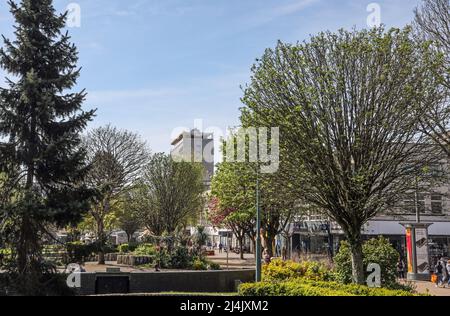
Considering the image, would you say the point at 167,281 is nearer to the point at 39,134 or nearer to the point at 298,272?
the point at 298,272

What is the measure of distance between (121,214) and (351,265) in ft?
148

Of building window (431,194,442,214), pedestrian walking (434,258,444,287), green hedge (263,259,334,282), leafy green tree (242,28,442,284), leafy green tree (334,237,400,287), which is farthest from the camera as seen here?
pedestrian walking (434,258,444,287)

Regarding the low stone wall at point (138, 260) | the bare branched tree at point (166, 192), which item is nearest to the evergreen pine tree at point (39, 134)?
the low stone wall at point (138, 260)

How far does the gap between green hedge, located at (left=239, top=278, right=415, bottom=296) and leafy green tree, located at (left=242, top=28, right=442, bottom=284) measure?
338 centimetres

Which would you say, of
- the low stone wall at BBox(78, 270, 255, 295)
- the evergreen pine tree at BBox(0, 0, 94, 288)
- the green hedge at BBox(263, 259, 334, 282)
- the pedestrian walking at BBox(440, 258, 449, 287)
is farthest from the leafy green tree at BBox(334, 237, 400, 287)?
the evergreen pine tree at BBox(0, 0, 94, 288)

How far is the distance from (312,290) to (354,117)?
696 centimetres

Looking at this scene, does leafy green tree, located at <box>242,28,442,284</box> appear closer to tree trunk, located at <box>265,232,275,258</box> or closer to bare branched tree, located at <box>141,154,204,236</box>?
tree trunk, located at <box>265,232,275,258</box>

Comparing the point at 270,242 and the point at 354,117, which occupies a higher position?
the point at 354,117

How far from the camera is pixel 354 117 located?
57.8 feet

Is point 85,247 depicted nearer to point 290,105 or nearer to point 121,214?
point 290,105

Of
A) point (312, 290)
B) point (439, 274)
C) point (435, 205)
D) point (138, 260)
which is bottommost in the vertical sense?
point (439, 274)

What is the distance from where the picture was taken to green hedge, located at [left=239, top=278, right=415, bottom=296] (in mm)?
13337

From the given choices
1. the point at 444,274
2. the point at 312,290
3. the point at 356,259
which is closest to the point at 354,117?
the point at 356,259

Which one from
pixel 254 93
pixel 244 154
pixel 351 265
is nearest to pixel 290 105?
pixel 254 93
